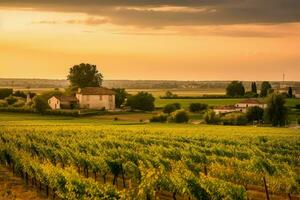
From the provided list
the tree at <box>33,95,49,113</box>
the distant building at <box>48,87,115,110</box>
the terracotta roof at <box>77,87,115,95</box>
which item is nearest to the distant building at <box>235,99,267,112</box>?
the distant building at <box>48,87,115,110</box>

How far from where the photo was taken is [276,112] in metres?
98.8

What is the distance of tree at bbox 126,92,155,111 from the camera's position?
11075 cm

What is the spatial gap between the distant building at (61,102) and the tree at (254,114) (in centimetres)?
3176

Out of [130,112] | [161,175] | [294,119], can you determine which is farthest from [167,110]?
[161,175]

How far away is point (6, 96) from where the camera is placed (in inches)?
4793

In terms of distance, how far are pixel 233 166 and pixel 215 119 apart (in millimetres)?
61344

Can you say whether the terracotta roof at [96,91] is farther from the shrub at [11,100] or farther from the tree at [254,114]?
the tree at [254,114]

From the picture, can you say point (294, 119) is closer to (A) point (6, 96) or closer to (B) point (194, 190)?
(A) point (6, 96)

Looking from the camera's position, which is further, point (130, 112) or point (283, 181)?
point (130, 112)

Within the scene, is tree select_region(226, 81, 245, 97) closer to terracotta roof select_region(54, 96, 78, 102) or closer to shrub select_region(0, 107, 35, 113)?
terracotta roof select_region(54, 96, 78, 102)

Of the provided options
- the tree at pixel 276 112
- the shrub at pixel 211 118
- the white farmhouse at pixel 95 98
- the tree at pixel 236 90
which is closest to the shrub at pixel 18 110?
the white farmhouse at pixel 95 98

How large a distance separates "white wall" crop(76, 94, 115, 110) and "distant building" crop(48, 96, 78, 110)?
295 centimetres

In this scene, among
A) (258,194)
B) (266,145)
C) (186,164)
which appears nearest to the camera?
(258,194)

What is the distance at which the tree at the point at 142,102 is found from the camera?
363 ft
